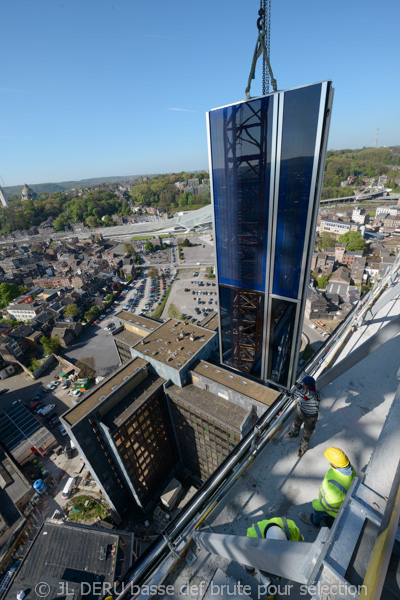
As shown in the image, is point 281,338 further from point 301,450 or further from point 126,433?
point 126,433

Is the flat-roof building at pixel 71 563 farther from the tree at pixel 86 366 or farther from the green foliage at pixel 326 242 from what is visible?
the green foliage at pixel 326 242

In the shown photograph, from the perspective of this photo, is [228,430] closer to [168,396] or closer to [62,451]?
[168,396]

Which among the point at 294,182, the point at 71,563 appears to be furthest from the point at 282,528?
the point at 71,563

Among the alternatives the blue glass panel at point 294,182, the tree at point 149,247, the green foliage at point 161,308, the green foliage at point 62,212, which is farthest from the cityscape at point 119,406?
the green foliage at point 62,212

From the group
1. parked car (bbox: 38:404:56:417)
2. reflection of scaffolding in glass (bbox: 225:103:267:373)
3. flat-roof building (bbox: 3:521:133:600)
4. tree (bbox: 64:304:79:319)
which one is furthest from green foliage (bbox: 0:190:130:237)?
reflection of scaffolding in glass (bbox: 225:103:267:373)

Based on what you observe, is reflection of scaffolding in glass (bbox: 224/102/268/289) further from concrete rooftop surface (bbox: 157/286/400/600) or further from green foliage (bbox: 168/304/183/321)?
green foliage (bbox: 168/304/183/321)

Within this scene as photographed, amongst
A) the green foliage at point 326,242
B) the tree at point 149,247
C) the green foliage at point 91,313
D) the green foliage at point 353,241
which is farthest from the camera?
the tree at point 149,247
